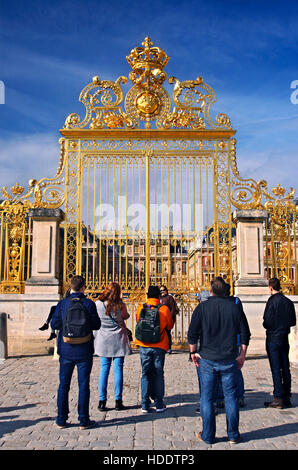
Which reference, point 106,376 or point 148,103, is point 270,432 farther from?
point 148,103

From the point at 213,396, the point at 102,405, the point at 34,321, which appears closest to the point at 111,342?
the point at 102,405

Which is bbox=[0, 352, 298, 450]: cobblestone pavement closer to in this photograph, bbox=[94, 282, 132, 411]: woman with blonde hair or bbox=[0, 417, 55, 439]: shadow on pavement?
bbox=[0, 417, 55, 439]: shadow on pavement

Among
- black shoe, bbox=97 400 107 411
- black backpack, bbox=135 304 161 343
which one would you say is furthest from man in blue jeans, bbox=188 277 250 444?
black shoe, bbox=97 400 107 411

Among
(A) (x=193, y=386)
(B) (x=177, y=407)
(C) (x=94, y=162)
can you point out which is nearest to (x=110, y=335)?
(B) (x=177, y=407)

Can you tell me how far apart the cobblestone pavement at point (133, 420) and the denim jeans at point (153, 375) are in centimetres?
20

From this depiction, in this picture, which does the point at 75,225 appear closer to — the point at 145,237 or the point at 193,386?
the point at 145,237

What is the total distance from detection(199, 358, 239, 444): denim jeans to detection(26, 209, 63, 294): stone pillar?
21.6 ft

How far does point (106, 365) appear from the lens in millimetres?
6074

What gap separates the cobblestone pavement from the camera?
4777 mm

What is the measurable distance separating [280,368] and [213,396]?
197 cm

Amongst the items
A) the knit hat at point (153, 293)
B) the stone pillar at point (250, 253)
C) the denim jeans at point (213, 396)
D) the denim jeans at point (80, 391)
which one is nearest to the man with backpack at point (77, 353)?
the denim jeans at point (80, 391)

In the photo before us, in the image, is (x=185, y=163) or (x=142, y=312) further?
(x=185, y=163)

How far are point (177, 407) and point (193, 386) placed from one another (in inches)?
53.4

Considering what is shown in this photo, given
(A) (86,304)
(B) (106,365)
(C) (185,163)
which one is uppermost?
(C) (185,163)
